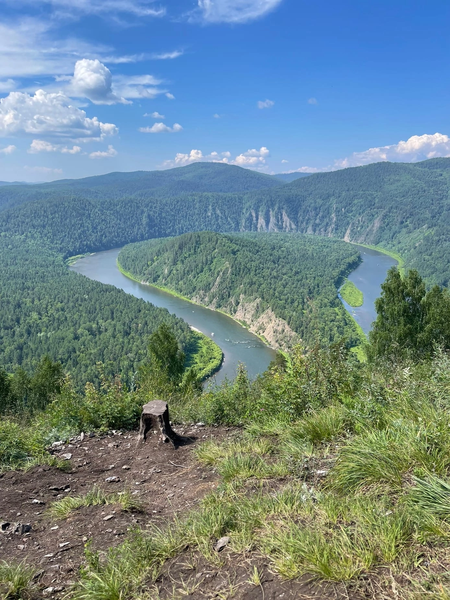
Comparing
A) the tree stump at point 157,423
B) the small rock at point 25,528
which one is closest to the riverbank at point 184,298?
the tree stump at point 157,423

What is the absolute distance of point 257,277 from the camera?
4643 inches

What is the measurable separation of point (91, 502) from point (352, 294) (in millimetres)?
107454

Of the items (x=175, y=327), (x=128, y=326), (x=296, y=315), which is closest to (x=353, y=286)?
(x=296, y=315)

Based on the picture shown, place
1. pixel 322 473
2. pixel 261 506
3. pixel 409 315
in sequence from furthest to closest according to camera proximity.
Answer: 1. pixel 409 315
2. pixel 322 473
3. pixel 261 506

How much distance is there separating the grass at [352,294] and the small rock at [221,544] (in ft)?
323

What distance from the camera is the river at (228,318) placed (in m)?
68.6

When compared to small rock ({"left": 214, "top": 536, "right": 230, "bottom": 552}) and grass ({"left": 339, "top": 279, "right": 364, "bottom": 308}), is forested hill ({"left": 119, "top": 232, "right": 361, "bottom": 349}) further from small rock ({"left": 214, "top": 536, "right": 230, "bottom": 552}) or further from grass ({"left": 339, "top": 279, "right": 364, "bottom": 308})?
small rock ({"left": 214, "top": 536, "right": 230, "bottom": 552})

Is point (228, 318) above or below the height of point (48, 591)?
below

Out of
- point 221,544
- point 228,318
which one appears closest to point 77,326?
point 228,318

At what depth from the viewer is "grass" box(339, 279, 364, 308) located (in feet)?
323

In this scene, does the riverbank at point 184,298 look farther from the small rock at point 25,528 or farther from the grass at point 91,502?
the small rock at point 25,528

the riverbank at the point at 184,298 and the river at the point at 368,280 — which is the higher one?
the river at the point at 368,280

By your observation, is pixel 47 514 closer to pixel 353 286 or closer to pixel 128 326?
pixel 128 326

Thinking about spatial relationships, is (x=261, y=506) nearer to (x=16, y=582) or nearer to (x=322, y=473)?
(x=322, y=473)
